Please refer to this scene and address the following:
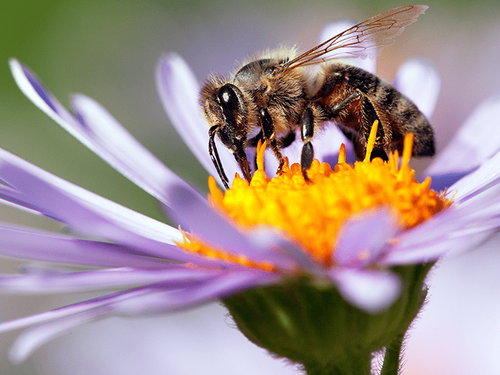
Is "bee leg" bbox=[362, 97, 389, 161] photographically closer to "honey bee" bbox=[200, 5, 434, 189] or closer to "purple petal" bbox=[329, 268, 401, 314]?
"honey bee" bbox=[200, 5, 434, 189]

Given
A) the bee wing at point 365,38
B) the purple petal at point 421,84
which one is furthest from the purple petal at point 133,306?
the purple petal at point 421,84

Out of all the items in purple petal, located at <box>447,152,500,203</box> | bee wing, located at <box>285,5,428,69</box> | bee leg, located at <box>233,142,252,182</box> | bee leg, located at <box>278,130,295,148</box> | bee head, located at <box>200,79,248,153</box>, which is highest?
bee wing, located at <box>285,5,428,69</box>

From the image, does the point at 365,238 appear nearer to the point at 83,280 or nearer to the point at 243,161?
the point at 83,280

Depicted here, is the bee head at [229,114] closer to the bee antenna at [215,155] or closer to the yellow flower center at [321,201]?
the bee antenna at [215,155]

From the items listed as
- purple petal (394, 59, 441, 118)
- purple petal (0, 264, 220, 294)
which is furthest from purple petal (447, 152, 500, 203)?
purple petal (0, 264, 220, 294)

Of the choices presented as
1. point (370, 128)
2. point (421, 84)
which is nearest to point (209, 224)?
point (370, 128)

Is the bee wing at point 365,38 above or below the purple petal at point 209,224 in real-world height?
above
